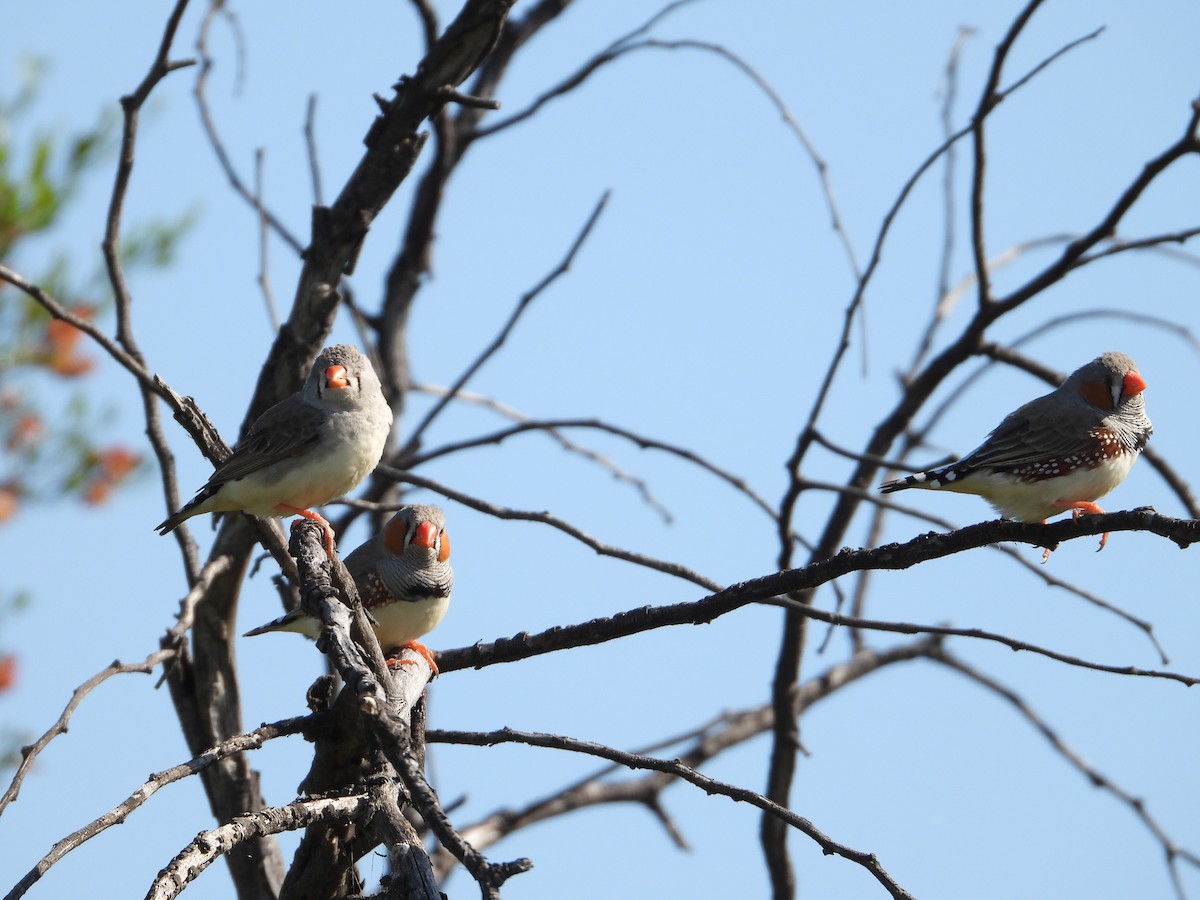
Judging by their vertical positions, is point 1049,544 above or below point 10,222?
below

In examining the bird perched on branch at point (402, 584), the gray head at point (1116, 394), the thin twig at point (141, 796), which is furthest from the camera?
the gray head at point (1116, 394)

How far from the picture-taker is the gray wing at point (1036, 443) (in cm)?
493

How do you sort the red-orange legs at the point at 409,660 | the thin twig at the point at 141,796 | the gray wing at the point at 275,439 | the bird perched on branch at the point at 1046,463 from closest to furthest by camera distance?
the thin twig at the point at 141,796, the red-orange legs at the point at 409,660, the gray wing at the point at 275,439, the bird perched on branch at the point at 1046,463

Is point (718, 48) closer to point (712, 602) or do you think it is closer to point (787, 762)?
point (787, 762)

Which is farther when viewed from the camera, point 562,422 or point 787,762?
point 787,762

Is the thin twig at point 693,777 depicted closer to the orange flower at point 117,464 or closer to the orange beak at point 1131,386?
the orange beak at point 1131,386

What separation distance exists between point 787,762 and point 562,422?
2065 mm

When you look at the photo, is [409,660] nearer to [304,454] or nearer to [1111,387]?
[304,454]

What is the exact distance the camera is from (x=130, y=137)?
5273 millimetres

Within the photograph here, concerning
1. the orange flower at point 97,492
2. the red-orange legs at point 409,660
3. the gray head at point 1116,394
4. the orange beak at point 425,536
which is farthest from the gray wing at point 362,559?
the orange flower at point 97,492

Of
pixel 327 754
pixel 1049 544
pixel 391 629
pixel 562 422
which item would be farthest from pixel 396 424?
pixel 1049 544

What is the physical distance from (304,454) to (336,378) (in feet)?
1.15

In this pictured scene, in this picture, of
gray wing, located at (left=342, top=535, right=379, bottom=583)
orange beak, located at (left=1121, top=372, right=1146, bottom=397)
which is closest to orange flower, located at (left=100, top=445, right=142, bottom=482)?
gray wing, located at (left=342, top=535, right=379, bottom=583)

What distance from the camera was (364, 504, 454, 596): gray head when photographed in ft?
16.8
